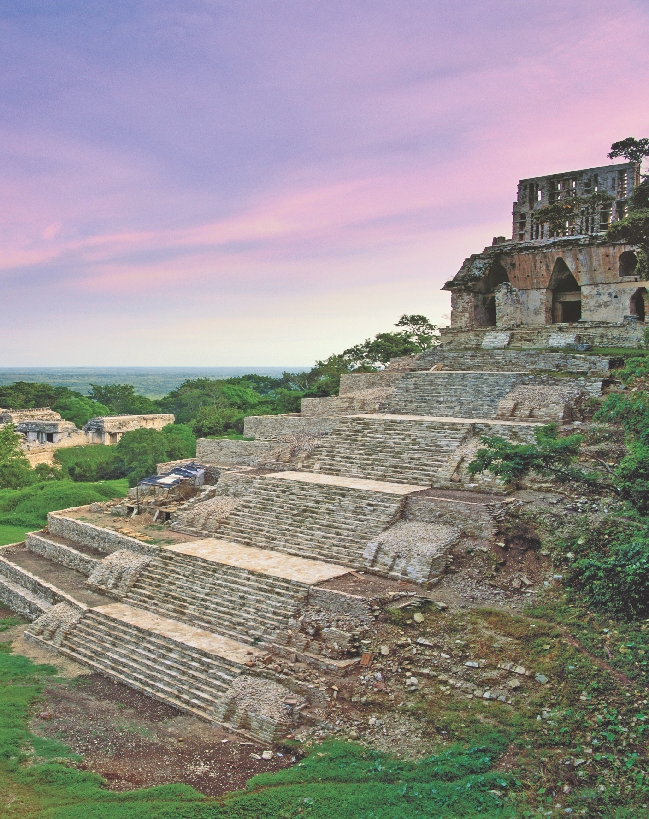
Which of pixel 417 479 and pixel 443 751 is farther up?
pixel 417 479

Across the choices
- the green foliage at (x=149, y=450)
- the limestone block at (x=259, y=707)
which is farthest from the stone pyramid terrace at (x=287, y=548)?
the green foliage at (x=149, y=450)

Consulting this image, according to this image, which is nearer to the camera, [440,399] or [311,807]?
[311,807]

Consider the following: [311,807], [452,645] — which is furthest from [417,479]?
[311,807]

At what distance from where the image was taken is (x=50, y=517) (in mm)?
18953

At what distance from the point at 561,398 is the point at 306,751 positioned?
11.1 meters

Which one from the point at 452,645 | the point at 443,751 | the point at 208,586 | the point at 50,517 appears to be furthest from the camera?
the point at 50,517

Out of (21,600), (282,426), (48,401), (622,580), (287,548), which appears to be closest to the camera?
(622,580)

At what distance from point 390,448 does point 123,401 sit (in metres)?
54.7

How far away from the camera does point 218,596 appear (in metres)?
12.7

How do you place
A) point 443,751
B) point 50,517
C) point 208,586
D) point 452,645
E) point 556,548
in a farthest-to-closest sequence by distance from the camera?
1. point 50,517
2. point 208,586
3. point 556,548
4. point 452,645
5. point 443,751

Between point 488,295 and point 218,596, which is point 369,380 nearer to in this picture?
point 488,295

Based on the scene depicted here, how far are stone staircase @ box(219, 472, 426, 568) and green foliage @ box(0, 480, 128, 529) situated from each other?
10372 millimetres

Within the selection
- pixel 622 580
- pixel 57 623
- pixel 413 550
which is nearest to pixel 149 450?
pixel 57 623

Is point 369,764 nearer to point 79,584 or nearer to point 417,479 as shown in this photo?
point 417,479
